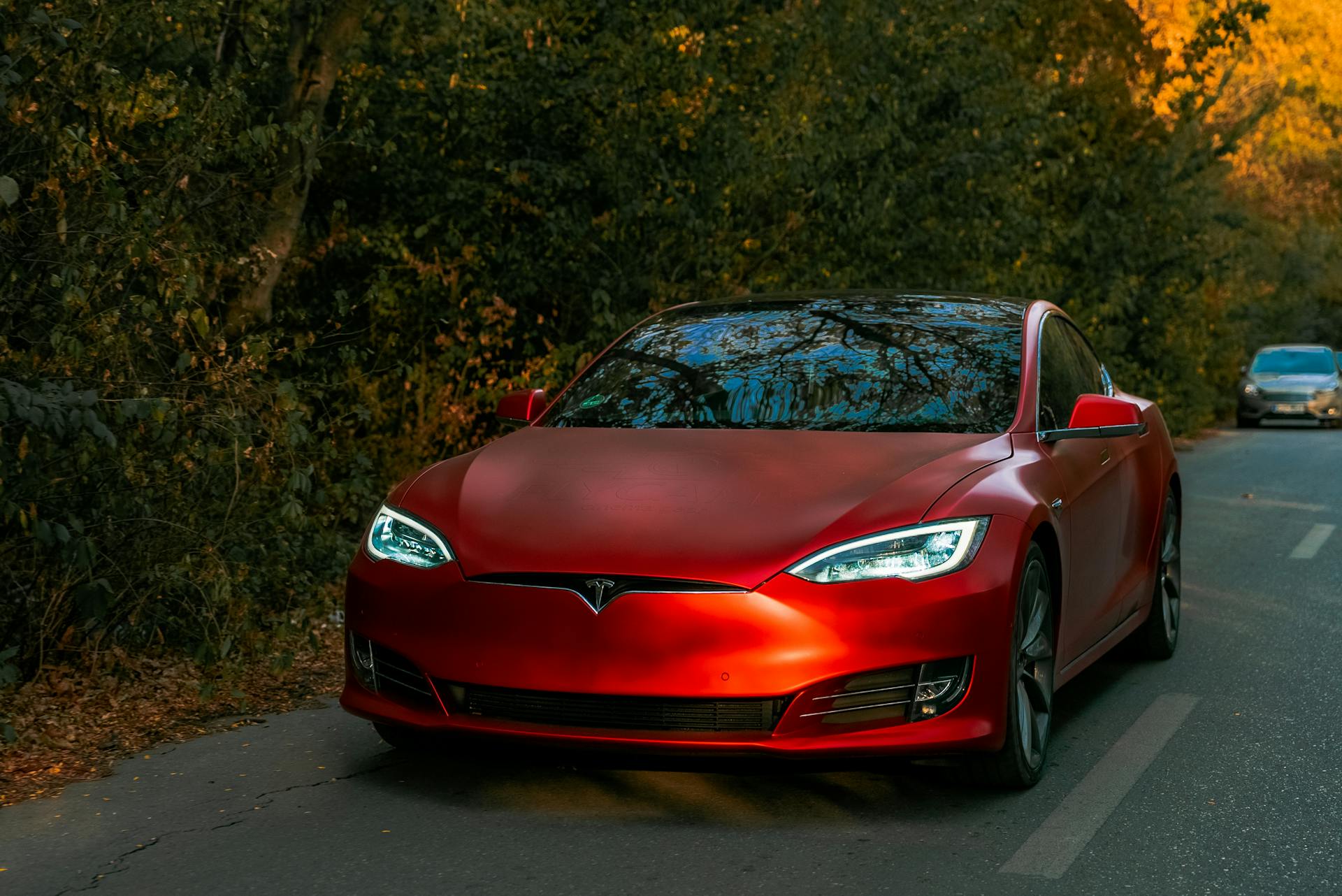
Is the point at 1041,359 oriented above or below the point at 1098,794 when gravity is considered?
above

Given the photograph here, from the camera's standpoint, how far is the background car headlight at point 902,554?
4.86 meters

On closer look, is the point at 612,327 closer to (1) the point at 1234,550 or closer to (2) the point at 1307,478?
(1) the point at 1234,550

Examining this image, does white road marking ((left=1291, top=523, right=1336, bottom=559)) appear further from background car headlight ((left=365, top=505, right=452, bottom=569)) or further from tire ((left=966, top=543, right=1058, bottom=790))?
background car headlight ((left=365, top=505, right=452, bottom=569))

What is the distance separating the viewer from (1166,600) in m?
7.86

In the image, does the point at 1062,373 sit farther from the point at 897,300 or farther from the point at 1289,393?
the point at 1289,393

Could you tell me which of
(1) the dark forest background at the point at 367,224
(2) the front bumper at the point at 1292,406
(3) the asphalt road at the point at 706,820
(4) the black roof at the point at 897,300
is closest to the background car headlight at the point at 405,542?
(3) the asphalt road at the point at 706,820

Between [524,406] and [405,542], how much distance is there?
4.36 ft

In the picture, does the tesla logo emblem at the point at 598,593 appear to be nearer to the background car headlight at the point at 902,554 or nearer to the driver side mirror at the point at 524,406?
the background car headlight at the point at 902,554

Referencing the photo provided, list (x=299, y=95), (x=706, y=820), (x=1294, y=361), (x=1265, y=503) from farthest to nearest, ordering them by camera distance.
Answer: (x=1294, y=361) → (x=1265, y=503) → (x=299, y=95) → (x=706, y=820)

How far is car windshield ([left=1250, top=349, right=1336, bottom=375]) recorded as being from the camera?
1247 inches

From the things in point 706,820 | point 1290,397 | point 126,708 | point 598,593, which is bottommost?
point 1290,397

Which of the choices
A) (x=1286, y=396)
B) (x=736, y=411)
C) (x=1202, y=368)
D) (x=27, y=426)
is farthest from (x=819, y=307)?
(x=1286, y=396)

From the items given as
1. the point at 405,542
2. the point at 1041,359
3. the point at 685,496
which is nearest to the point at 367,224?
the point at 1041,359

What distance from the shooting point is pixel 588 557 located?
4918mm
